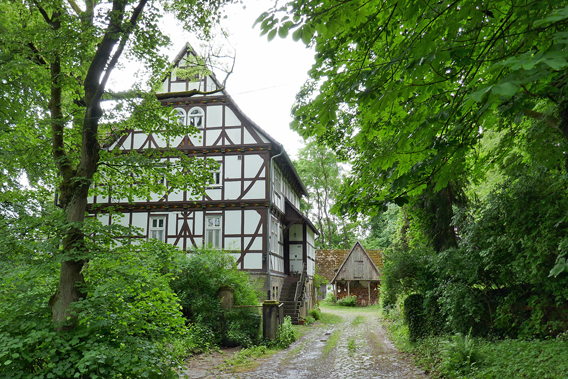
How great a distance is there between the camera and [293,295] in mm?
20766

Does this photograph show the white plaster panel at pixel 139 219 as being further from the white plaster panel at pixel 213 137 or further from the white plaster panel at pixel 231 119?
the white plaster panel at pixel 231 119

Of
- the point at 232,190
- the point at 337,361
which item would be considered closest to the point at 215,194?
the point at 232,190

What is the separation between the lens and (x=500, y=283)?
29.4ft

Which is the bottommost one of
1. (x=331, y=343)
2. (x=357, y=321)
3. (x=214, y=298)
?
(x=357, y=321)

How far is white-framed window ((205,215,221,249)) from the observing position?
59.4 ft

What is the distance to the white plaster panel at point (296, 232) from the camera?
2569 centimetres

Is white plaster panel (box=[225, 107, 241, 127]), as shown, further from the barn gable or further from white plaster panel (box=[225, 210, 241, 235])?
the barn gable

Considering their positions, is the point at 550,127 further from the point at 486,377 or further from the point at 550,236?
the point at 486,377

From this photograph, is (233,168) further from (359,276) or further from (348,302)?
(359,276)

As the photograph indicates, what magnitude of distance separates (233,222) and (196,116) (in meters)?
5.13

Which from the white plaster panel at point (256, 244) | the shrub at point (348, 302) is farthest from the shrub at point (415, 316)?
the shrub at point (348, 302)

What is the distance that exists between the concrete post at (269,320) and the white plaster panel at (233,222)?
564 cm

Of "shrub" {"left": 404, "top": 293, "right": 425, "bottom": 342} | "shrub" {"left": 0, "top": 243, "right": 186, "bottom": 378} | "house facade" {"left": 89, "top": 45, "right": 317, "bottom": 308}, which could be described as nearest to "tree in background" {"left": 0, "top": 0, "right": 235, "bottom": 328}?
"shrub" {"left": 0, "top": 243, "right": 186, "bottom": 378}

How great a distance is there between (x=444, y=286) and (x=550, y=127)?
15.3 feet
